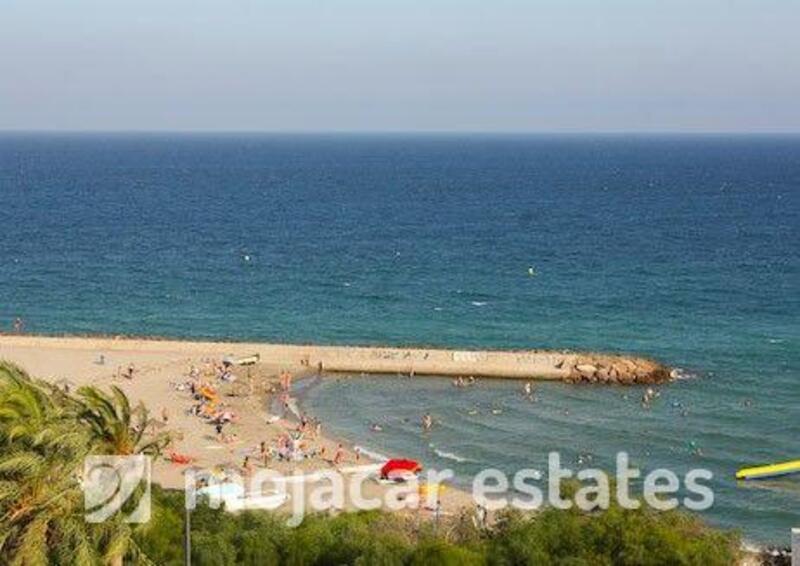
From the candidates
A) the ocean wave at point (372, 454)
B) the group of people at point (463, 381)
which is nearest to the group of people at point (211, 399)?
the ocean wave at point (372, 454)

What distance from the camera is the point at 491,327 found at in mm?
68000

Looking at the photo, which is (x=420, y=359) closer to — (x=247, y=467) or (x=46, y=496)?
(x=247, y=467)

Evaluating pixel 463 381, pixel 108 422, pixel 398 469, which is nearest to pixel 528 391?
pixel 463 381

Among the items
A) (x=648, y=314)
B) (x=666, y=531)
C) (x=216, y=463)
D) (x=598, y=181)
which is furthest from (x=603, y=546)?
(x=598, y=181)

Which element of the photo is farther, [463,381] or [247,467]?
[463,381]

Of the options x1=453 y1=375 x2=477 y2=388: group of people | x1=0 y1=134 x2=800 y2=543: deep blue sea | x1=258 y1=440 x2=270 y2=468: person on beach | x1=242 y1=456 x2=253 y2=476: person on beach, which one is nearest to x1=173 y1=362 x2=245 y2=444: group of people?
x1=258 y1=440 x2=270 y2=468: person on beach

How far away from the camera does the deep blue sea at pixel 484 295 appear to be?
46938mm

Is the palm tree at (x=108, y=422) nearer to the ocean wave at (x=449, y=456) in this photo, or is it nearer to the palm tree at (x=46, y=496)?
the palm tree at (x=46, y=496)

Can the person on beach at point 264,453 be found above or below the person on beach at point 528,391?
below

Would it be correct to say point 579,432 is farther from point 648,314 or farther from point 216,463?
point 648,314

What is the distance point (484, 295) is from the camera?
3110 inches

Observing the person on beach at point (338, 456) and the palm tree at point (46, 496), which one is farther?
the person on beach at point (338, 456)

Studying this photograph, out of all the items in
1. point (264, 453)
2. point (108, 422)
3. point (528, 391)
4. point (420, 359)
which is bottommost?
point (264, 453)

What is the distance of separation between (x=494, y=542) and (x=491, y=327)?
43903 millimetres
